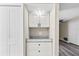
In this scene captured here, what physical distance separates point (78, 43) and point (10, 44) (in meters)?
1.79

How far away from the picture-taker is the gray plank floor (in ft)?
9.35

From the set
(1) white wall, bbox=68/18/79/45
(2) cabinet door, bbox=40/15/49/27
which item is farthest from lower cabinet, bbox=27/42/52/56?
(2) cabinet door, bbox=40/15/49/27

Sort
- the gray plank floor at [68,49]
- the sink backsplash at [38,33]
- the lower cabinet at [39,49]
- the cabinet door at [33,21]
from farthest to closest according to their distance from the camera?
the sink backsplash at [38,33] → the cabinet door at [33,21] → the lower cabinet at [39,49] → the gray plank floor at [68,49]

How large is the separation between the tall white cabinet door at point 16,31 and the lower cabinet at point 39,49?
542 mm

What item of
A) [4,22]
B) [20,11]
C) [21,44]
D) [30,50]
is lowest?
[30,50]

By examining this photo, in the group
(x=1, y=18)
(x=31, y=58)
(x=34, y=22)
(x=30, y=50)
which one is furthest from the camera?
(x=34, y=22)

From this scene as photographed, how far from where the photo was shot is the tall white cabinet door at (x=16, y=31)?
281 cm

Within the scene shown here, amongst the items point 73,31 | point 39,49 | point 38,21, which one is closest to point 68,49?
point 73,31

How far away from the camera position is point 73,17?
113 inches

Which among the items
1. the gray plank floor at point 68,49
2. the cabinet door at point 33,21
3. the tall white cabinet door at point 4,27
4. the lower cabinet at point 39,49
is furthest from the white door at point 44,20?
the tall white cabinet door at point 4,27

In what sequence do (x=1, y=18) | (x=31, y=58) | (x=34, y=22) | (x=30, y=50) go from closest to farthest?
1. (x=31, y=58)
2. (x=1, y=18)
3. (x=30, y=50)
4. (x=34, y=22)

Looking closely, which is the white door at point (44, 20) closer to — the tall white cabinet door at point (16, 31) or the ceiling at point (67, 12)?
the ceiling at point (67, 12)

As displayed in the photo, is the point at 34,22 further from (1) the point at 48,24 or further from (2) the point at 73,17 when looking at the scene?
(2) the point at 73,17

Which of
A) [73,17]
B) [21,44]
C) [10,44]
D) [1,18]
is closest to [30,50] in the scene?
[21,44]
